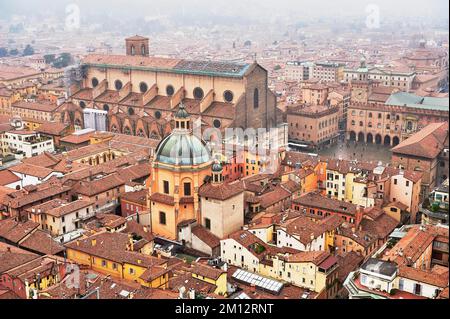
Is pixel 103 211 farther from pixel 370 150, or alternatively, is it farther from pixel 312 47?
pixel 312 47

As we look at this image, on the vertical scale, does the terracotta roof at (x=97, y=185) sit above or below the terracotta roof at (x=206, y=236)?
above

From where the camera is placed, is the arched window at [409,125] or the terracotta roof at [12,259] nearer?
the terracotta roof at [12,259]

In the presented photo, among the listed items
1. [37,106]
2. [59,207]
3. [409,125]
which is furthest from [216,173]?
[37,106]

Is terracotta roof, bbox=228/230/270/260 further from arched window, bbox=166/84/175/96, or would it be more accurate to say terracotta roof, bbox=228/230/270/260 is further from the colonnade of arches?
the colonnade of arches

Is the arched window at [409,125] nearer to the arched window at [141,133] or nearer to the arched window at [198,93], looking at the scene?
the arched window at [198,93]

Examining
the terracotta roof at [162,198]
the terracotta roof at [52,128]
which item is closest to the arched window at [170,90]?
the terracotta roof at [52,128]
